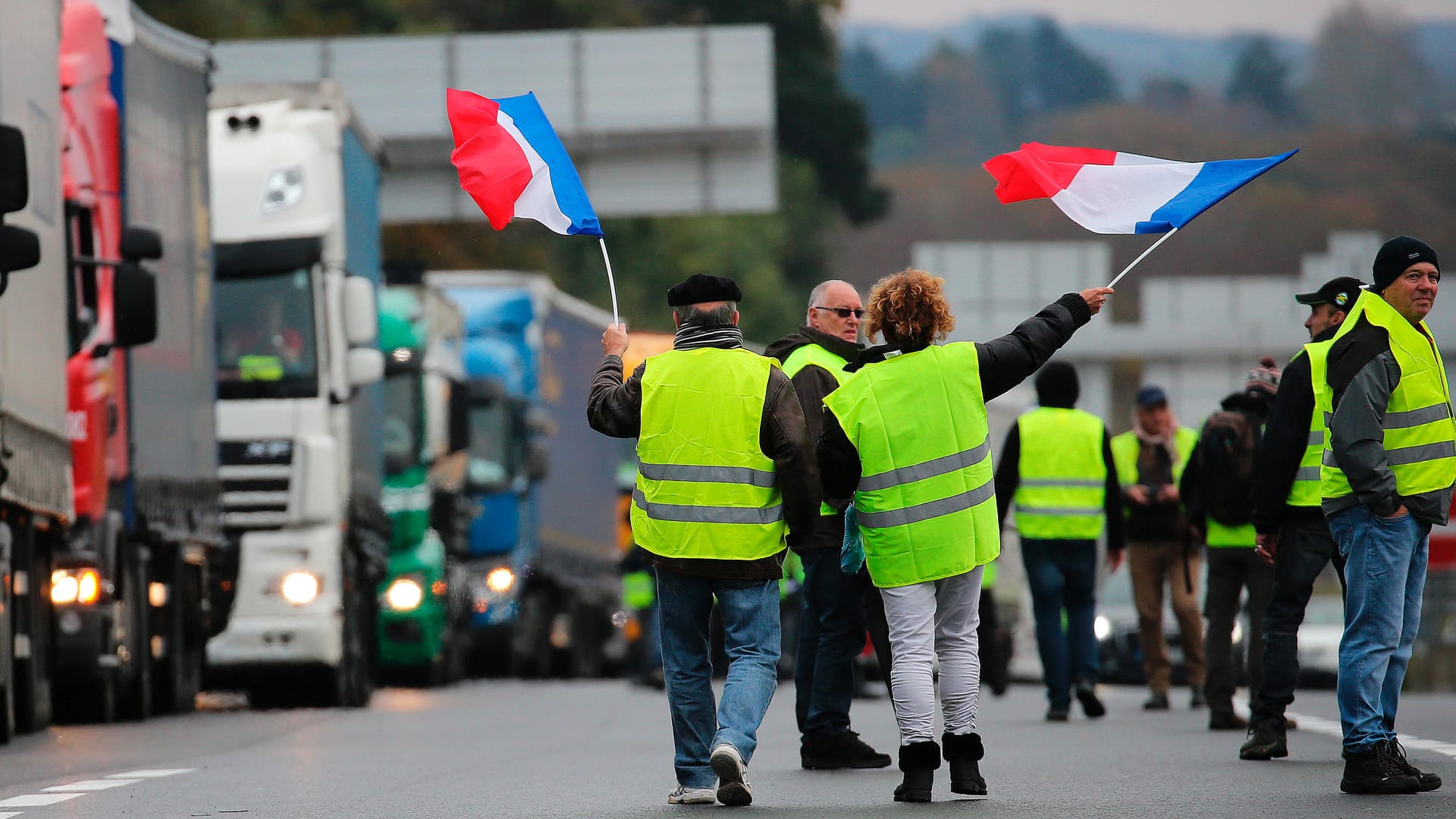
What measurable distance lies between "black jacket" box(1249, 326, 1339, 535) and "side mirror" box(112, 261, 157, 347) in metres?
6.68

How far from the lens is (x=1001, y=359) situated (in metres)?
8.59

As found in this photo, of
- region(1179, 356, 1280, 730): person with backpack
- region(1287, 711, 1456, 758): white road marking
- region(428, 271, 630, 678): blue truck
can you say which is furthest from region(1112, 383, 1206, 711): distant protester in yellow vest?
region(428, 271, 630, 678): blue truck

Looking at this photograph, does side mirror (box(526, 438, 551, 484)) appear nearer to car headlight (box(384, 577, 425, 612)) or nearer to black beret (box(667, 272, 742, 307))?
car headlight (box(384, 577, 425, 612))

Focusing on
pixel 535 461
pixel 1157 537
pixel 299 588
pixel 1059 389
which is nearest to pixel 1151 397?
pixel 1157 537

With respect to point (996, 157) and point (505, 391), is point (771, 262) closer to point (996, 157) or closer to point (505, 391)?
point (505, 391)

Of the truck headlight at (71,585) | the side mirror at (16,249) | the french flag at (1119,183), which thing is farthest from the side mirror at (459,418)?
the french flag at (1119,183)

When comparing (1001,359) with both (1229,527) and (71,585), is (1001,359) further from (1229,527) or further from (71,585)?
(71,585)

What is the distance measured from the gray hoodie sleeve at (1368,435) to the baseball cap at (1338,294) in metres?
1.53

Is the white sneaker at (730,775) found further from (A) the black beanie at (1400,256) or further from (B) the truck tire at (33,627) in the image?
(B) the truck tire at (33,627)

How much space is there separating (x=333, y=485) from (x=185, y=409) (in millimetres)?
1651

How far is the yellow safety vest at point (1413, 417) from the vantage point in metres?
8.75

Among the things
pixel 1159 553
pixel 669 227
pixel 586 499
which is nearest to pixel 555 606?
pixel 586 499

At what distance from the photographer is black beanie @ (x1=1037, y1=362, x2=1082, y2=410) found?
47.0 ft

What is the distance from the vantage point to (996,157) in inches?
391
